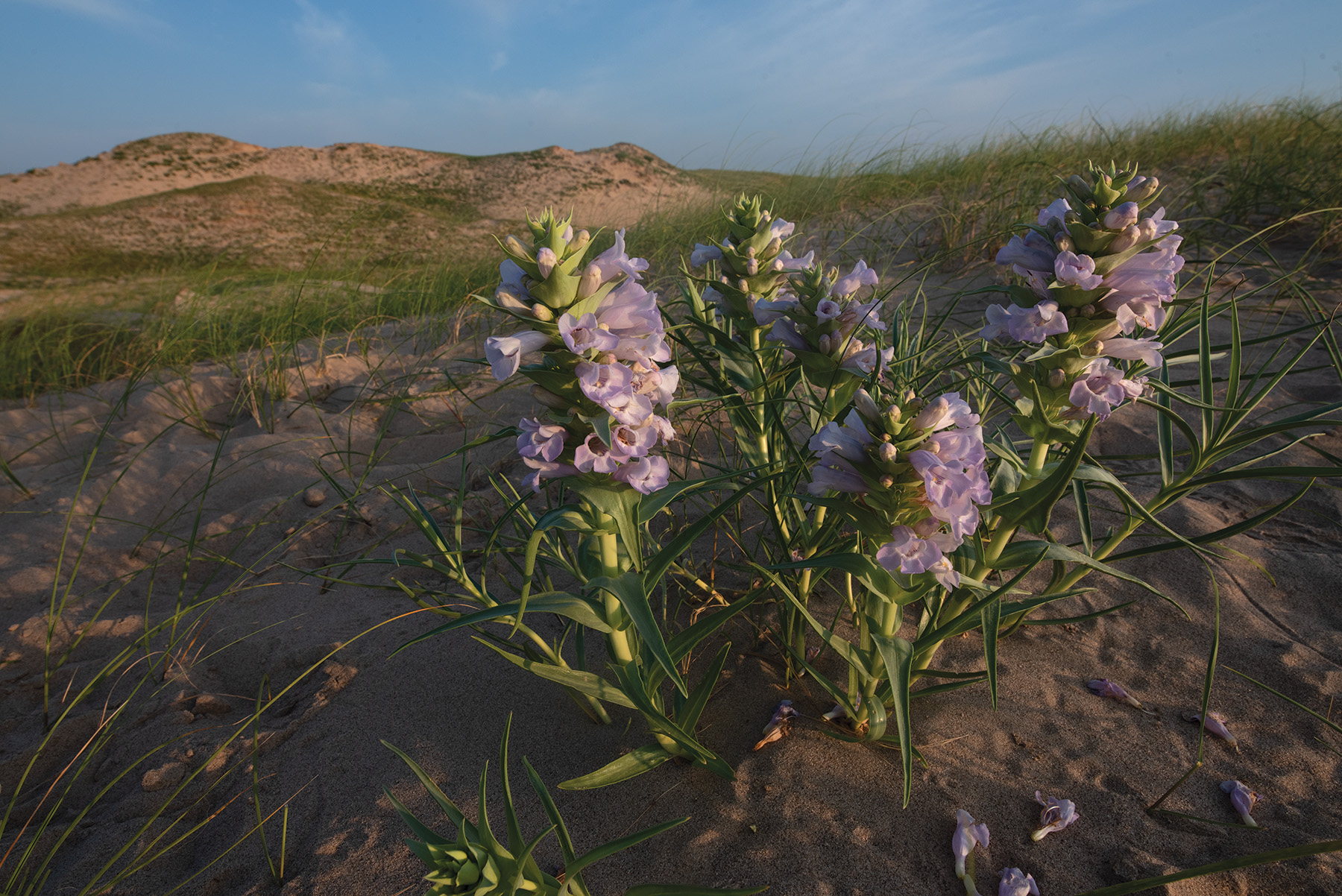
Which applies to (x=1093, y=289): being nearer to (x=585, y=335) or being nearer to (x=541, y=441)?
(x=585, y=335)

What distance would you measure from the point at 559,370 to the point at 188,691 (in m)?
2.04

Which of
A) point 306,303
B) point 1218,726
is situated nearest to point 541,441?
point 1218,726

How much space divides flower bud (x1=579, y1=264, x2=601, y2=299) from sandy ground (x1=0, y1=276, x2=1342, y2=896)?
4.43ft

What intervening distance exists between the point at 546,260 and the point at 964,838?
168 cm

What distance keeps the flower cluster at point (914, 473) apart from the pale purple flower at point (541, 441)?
58cm

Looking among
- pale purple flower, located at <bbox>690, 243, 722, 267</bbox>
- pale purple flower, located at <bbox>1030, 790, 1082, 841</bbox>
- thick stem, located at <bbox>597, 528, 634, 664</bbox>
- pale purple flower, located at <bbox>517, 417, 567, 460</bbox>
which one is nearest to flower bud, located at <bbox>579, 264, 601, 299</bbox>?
pale purple flower, located at <bbox>517, 417, 567, 460</bbox>

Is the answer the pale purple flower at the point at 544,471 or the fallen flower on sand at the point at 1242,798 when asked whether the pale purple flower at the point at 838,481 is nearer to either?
the pale purple flower at the point at 544,471

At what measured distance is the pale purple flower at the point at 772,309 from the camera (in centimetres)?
195

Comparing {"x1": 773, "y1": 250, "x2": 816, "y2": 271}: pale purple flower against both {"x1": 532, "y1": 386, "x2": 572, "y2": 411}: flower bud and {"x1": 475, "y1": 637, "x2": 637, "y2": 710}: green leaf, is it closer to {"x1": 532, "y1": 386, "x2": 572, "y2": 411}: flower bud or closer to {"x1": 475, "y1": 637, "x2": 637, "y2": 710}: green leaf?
{"x1": 532, "y1": 386, "x2": 572, "y2": 411}: flower bud

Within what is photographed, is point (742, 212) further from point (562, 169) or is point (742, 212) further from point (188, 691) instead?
point (562, 169)

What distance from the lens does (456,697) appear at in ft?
6.93

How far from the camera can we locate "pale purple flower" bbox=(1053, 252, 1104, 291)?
1.50 m

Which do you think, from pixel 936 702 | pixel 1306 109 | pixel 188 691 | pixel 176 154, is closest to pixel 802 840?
pixel 936 702

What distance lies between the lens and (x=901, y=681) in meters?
1.36
